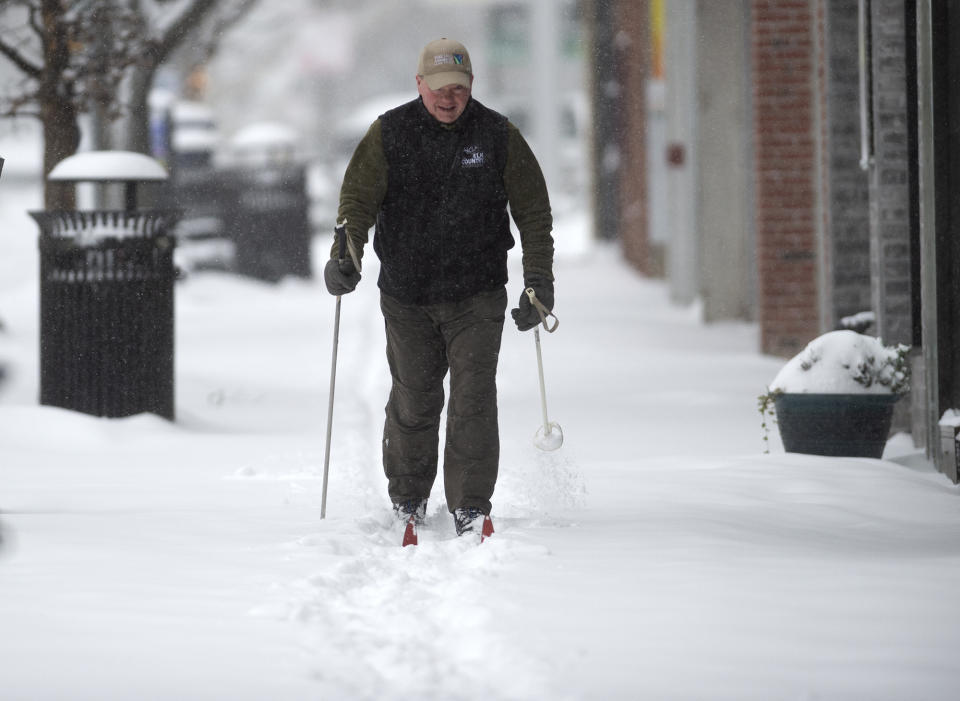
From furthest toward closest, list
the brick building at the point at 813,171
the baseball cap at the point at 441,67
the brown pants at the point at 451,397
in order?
the brick building at the point at 813,171, the brown pants at the point at 451,397, the baseball cap at the point at 441,67

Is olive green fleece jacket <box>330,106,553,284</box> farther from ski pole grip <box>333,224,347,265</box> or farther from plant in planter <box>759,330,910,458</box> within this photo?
plant in planter <box>759,330,910,458</box>

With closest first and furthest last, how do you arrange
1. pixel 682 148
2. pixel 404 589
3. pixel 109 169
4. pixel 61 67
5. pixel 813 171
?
pixel 404 589
pixel 109 169
pixel 61 67
pixel 813 171
pixel 682 148

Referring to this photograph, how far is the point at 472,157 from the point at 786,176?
7558 millimetres

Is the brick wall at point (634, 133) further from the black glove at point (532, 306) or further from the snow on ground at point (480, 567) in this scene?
the black glove at point (532, 306)

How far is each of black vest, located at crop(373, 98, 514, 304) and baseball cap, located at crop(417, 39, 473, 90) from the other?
7.3 inches

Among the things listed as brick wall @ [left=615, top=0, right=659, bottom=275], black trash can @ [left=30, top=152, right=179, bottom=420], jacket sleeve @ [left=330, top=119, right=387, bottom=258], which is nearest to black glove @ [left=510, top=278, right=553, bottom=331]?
jacket sleeve @ [left=330, top=119, right=387, bottom=258]

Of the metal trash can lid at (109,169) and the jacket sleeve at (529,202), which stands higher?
the metal trash can lid at (109,169)

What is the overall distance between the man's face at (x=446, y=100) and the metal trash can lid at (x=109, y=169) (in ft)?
12.9

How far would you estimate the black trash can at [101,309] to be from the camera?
31.0 ft

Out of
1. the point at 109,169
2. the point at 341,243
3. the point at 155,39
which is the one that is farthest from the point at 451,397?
the point at 155,39

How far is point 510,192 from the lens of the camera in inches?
246

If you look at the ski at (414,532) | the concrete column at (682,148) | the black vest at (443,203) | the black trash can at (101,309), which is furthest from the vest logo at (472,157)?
the concrete column at (682,148)

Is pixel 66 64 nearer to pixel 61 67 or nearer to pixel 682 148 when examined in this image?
pixel 61 67

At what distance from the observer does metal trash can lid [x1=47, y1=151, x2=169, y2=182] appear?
962 cm
